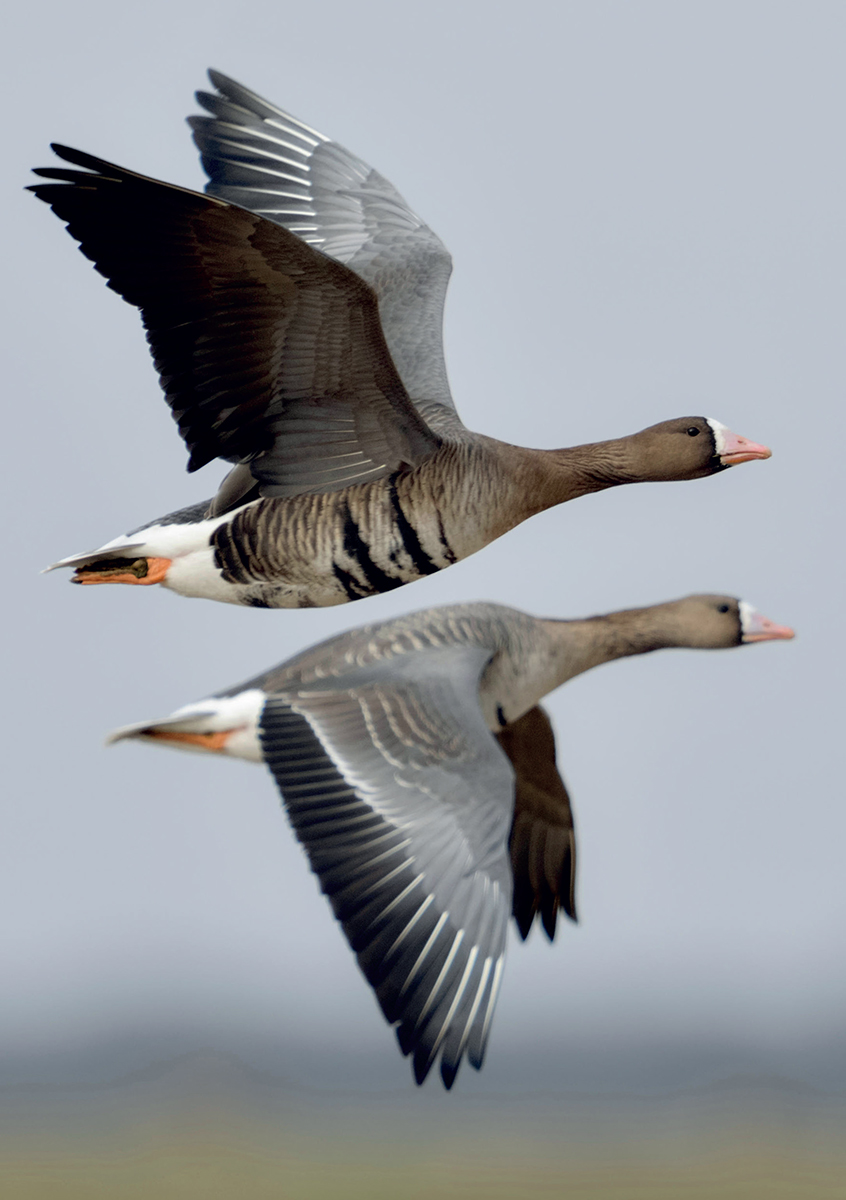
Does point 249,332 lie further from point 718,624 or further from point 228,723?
point 718,624

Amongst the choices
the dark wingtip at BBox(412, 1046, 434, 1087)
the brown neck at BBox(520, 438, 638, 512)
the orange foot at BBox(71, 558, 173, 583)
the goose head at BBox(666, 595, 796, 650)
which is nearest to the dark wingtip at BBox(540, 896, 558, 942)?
the goose head at BBox(666, 595, 796, 650)

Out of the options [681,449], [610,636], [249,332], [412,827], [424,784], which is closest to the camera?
[412,827]

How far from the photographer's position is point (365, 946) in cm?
653

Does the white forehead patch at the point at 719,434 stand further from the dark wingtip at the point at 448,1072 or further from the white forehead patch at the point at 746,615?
the dark wingtip at the point at 448,1072

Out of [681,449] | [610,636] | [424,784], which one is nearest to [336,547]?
[610,636]

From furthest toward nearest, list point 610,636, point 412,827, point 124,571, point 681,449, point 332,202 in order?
point 332,202 < point 681,449 < point 124,571 < point 610,636 < point 412,827

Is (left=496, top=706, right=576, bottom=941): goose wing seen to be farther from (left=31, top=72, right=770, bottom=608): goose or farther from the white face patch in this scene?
the white face patch

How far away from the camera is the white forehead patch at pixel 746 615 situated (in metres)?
8.98

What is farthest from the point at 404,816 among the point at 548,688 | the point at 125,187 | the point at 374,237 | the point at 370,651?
the point at 374,237

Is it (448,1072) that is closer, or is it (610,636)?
Result: (448,1072)

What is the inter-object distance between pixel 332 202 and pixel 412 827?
15.6 feet

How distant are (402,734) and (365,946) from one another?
37.0 inches

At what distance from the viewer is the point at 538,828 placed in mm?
8539

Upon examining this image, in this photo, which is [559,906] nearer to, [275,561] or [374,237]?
[275,561]
